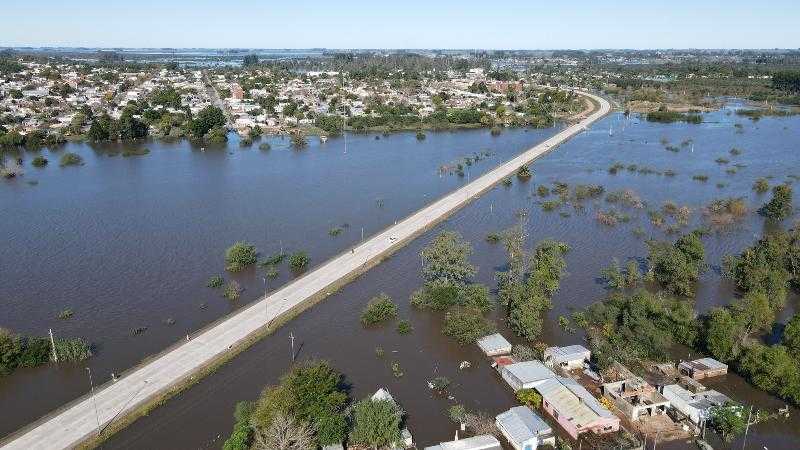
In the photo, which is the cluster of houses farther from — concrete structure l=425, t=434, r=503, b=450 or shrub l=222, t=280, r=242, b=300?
shrub l=222, t=280, r=242, b=300

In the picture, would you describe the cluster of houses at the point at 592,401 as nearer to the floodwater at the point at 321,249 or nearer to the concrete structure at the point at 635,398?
the concrete structure at the point at 635,398

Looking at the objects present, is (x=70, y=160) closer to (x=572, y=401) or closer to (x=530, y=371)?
(x=530, y=371)

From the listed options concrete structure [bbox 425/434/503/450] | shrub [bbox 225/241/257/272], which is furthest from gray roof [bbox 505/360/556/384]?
shrub [bbox 225/241/257/272]

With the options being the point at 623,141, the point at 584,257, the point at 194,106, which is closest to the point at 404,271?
the point at 584,257

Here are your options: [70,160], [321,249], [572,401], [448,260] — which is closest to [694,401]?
[572,401]

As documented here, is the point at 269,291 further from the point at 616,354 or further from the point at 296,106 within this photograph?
the point at 296,106

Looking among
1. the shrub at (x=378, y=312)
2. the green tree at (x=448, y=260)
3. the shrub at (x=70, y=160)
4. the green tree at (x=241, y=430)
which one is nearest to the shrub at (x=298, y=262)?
the shrub at (x=378, y=312)
